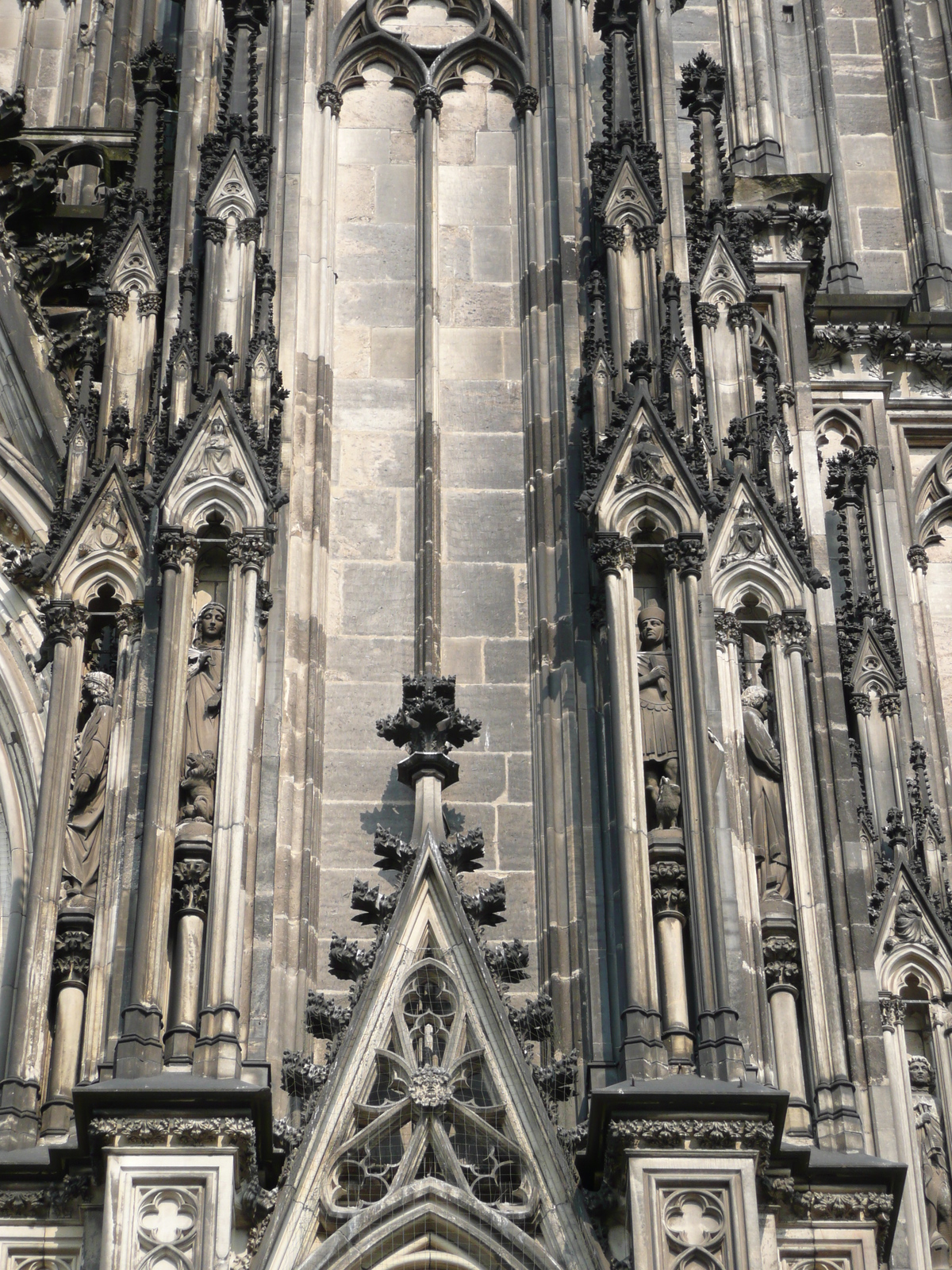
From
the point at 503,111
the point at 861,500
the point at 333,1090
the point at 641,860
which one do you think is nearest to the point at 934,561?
the point at 861,500

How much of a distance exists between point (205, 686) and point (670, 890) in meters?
3.21

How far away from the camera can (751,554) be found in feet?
61.3

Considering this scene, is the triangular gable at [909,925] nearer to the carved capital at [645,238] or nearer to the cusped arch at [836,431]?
the carved capital at [645,238]

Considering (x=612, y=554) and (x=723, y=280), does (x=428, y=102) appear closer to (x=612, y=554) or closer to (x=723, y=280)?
(x=723, y=280)

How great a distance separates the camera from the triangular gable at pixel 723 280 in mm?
20328

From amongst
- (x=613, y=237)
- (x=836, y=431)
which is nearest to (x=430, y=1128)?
(x=613, y=237)

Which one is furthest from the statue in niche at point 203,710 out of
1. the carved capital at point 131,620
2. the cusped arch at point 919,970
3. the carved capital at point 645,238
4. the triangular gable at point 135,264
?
the cusped arch at point 919,970

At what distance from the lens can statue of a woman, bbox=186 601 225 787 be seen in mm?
17516

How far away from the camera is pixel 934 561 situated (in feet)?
79.9

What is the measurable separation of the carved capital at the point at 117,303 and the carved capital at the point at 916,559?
24.5 feet

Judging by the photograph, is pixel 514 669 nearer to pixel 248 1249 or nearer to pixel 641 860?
pixel 641 860

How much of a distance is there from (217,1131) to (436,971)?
1857 mm

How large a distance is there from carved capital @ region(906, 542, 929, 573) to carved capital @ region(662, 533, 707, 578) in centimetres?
627

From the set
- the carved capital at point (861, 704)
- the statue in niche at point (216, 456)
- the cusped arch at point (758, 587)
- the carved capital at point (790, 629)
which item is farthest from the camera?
the carved capital at point (861, 704)
